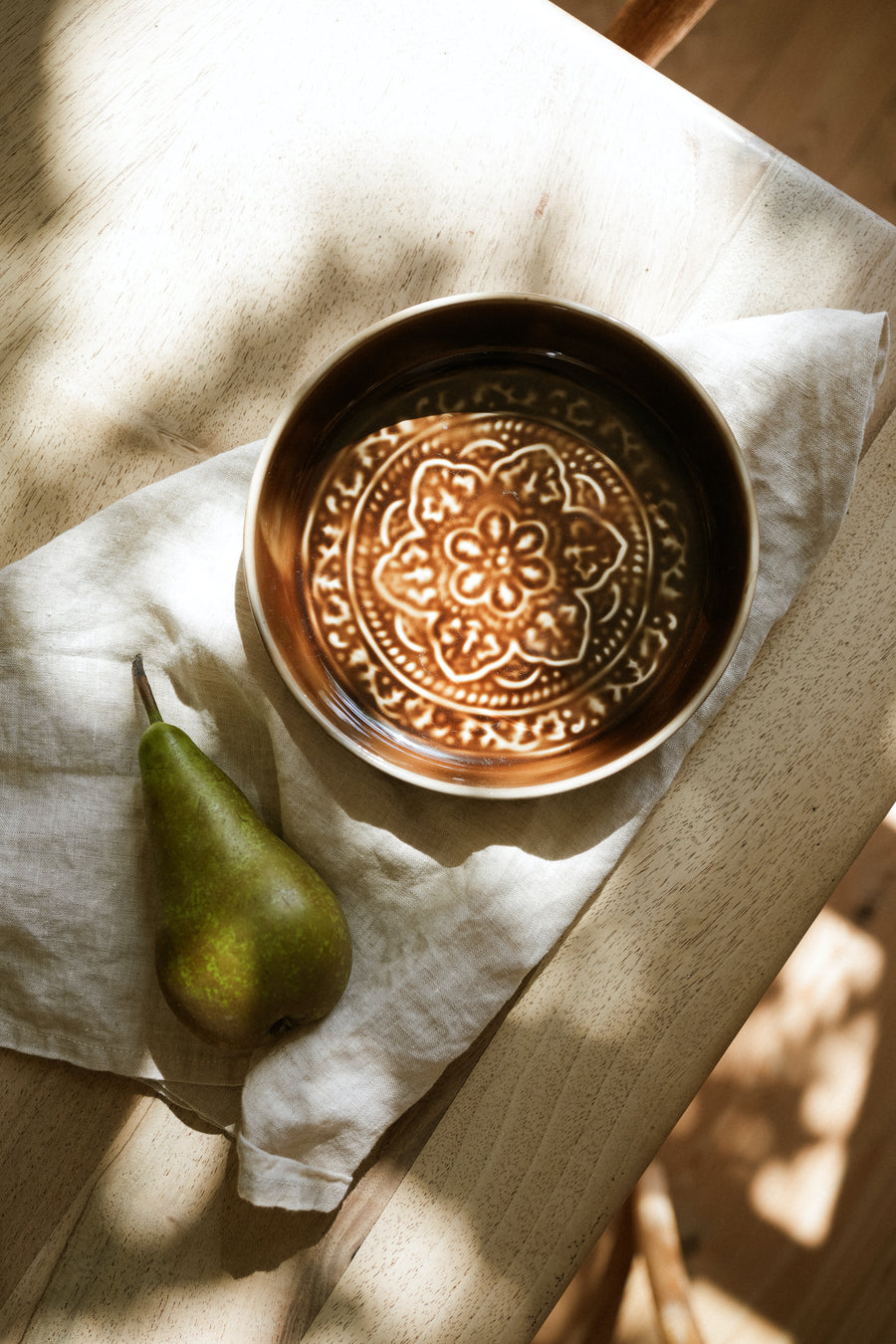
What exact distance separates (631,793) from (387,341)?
1.01ft

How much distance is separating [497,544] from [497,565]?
0.01m

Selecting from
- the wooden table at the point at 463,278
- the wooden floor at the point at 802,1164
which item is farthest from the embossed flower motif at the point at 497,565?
the wooden floor at the point at 802,1164

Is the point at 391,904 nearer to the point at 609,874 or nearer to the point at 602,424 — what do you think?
the point at 609,874

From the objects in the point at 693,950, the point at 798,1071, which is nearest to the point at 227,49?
the point at 693,950

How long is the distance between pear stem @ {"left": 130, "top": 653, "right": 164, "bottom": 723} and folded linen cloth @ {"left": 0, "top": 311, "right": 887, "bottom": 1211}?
0.4 inches

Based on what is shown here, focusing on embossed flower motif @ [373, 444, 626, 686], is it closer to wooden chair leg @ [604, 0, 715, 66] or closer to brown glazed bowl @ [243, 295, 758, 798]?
brown glazed bowl @ [243, 295, 758, 798]

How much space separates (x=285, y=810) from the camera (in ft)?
1.84

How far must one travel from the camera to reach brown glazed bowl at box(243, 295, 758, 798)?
566mm

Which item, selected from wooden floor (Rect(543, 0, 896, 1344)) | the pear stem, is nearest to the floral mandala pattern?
the pear stem

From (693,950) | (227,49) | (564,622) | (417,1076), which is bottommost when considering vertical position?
(417,1076)

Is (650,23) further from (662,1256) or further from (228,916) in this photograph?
(662,1256)

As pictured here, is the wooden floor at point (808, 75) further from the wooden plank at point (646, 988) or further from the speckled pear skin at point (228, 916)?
the speckled pear skin at point (228, 916)

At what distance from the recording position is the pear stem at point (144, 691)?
0.56 m

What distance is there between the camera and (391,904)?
0.56m
